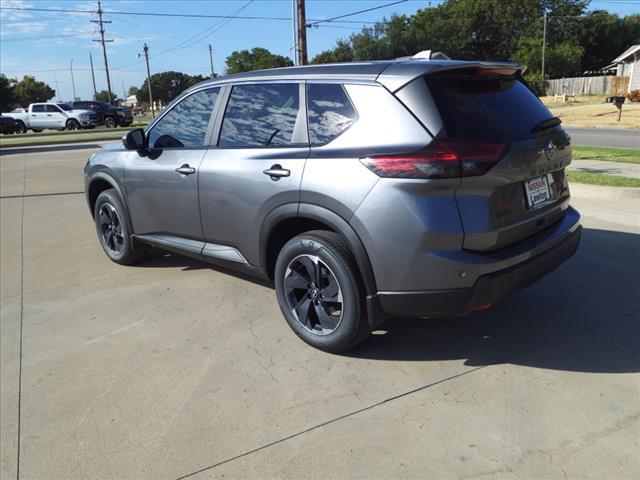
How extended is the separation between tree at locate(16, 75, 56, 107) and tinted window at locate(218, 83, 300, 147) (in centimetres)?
9814

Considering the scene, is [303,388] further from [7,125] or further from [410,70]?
Result: [7,125]

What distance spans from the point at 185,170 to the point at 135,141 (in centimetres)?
77

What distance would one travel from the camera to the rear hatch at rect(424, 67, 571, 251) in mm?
2848

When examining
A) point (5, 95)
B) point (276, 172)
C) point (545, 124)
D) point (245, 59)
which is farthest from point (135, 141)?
point (245, 59)

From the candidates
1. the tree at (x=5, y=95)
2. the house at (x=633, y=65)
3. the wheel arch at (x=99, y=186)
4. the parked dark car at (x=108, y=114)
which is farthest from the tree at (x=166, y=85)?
the wheel arch at (x=99, y=186)

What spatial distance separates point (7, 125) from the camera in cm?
3650

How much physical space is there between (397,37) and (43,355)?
279 feet

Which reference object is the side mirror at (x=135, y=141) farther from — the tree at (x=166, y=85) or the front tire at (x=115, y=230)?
the tree at (x=166, y=85)

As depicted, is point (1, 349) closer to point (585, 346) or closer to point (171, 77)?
point (585, 346)

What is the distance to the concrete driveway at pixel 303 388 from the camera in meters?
2.48

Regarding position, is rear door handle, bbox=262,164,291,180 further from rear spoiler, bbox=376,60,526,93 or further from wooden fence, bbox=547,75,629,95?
wooden fence, bbox=547,75,629,95

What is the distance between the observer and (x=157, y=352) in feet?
11.8

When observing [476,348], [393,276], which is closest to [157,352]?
[393,276]

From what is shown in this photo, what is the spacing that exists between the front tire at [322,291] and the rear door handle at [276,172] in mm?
413
